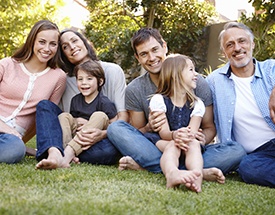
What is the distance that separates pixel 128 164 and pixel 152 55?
0.88 meters

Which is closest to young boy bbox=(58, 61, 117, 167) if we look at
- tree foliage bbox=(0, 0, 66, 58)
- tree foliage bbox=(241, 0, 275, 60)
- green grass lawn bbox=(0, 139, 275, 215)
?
green grass lawn bbox=(0, 139, 275, 215)

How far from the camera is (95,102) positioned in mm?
3477

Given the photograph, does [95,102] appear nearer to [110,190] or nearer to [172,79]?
[172,79]

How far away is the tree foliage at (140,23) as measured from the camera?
899cm

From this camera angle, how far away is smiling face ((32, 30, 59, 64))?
3463mm

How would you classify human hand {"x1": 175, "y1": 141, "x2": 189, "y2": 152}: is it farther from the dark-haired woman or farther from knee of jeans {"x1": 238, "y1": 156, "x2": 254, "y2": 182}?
the dark-haired woman

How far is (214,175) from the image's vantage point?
2699 mm

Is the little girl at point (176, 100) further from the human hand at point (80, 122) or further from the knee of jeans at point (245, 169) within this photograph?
the human hand at point (80, 122)

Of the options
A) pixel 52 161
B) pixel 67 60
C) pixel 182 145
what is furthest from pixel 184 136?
pixel 67 60

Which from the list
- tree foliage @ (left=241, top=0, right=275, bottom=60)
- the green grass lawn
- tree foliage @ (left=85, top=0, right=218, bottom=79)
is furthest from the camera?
tree foliage @ (left=85, top=0, right=218, bottom=79)

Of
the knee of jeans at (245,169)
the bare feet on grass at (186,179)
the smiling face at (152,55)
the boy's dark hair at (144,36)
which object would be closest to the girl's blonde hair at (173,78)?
the smiling face at (152,55)

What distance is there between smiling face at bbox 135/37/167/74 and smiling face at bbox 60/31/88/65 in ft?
1.96

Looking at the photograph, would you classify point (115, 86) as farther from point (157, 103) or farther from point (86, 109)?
point (157, 103)

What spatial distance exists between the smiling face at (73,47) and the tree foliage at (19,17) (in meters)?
4.67
